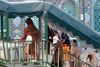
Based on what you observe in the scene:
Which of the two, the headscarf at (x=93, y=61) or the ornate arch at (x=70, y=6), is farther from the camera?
the ornate arch at (x=70, y=6)

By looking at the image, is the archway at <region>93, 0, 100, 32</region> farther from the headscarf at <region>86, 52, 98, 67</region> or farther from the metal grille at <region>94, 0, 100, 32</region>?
the headscarf at <region>86, 52, 98, 67</region>

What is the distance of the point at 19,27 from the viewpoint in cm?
1345

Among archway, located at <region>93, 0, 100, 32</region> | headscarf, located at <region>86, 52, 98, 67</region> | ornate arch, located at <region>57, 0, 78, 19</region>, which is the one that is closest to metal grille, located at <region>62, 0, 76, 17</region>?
ornate arch, located at <region>57, 0, 78, 19</region>

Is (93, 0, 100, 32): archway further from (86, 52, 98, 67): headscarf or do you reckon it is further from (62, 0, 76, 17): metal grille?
(86, 52, 98, 67): headscarf

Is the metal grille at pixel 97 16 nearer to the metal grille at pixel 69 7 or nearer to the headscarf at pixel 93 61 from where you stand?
the metal grille at pixel 69 7

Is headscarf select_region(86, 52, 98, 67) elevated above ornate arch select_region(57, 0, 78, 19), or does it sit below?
below

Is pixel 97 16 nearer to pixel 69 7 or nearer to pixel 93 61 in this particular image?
pixel 69 7

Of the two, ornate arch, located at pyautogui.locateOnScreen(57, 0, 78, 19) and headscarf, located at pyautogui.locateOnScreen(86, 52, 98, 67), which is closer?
headscarf, located at pyautogui.locateOnScreen(86, 52, 98, 67)

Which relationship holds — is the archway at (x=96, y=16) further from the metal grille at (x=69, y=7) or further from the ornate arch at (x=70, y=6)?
the metal grille at (x=69, y=7)

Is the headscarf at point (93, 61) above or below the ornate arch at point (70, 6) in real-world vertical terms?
below

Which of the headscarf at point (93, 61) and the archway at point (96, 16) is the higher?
the archway at point (96, 16)

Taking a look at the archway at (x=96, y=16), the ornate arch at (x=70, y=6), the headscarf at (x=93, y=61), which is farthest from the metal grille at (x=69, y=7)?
the headscarf at (x=93, y=61)

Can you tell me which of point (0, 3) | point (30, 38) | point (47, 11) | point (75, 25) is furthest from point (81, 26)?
point (0, 3)

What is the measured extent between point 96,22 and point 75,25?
302 inches
